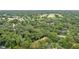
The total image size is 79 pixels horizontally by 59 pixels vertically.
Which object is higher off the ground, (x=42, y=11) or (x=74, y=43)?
(x=42, y=11)
